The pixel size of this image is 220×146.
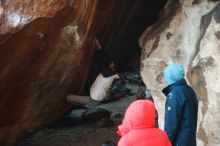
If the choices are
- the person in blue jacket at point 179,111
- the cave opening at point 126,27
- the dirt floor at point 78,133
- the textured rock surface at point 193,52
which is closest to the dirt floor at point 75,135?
the dirt floor at point 78,133

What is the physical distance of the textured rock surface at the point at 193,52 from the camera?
6.91m

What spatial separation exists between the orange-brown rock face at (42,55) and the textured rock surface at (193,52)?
1205mm

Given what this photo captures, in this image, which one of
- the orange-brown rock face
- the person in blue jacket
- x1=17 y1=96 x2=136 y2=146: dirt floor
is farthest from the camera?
x1=17 y1=96 x2=136 y2=146: dirt floor

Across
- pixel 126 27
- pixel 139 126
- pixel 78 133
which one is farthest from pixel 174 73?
Answer: pixel 126 27

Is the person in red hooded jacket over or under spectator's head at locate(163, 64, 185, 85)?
under

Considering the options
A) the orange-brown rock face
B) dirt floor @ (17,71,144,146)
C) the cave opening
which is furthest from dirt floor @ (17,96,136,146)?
the cave opening

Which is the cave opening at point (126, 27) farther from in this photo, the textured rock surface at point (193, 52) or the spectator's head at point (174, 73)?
the spectator's head at point (174, 73)

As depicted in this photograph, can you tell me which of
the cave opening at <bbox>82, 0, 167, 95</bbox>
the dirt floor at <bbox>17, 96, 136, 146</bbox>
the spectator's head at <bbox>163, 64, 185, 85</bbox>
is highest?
the cave opening at <bbox>82, 0, 167, 95</bbox>

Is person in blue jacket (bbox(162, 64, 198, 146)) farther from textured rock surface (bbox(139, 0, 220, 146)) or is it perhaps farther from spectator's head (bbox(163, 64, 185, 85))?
textured rock surface (bbox(139, 0, 220, 146))

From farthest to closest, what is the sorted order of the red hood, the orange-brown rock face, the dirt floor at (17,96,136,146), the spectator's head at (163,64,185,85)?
the dirt floor at (17,96,136,146), the orange-brown rock face, the spectator's head at (163,64,185,85), the red hood

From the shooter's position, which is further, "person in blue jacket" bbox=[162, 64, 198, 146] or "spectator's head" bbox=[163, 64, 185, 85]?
"spectator's head" bbox=[163, 64, 185, 85]

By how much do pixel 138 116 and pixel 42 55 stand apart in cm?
449

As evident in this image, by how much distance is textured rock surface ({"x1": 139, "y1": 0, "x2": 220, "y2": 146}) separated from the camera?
6910 millimetres

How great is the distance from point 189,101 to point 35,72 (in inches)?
153
